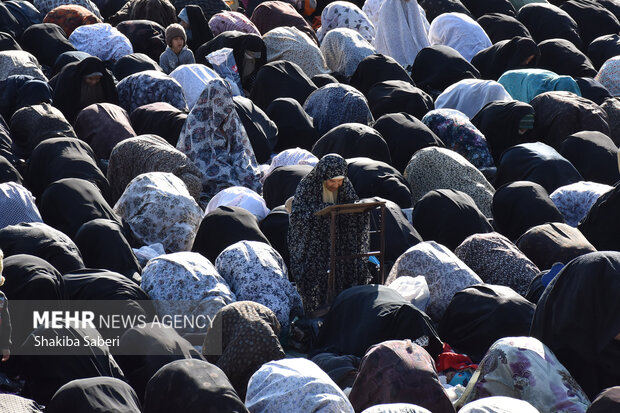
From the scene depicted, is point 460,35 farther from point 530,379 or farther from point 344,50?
point 530,379

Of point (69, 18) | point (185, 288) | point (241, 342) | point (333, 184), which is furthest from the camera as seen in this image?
point (69, 18)

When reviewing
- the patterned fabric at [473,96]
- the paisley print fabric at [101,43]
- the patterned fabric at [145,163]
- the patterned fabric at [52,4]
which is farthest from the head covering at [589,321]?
the patterned fabric at [52,4]

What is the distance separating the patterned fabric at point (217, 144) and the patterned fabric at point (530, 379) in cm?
364

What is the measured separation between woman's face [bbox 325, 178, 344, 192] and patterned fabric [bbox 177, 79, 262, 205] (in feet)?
5.91

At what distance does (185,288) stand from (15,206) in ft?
4.40

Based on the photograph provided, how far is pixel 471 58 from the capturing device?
1154cm

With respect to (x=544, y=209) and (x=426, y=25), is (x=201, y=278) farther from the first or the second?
(x=426, y=25)

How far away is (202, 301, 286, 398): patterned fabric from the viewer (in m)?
4.89

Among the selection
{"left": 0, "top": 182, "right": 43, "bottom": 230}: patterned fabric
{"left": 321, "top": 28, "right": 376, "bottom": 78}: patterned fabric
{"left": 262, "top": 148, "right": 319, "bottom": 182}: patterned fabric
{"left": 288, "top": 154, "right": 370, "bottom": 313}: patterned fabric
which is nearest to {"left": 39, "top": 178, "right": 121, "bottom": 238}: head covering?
{"left": 0, "top": 182, "right": 43, "bottom": 230}: patterned fabric

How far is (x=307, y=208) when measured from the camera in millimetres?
5973

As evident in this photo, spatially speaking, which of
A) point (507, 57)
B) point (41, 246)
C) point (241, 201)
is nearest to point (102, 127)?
point (241, 201)

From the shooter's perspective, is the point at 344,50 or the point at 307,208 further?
the point at 344,50

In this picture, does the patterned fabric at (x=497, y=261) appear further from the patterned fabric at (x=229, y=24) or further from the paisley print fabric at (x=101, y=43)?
the patterned fabric at (x=229, y=24)

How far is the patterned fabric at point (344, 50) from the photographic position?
10.7m
